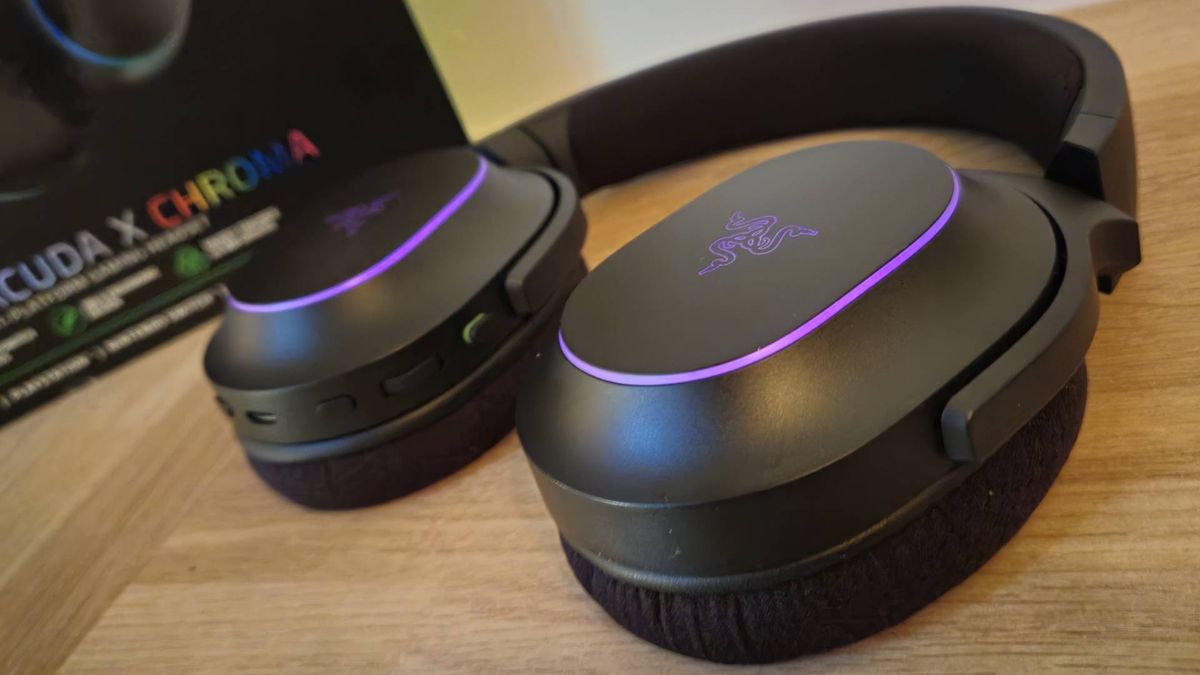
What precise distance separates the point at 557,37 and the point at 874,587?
2.22 ft

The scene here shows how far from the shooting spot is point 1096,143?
42 centimetres

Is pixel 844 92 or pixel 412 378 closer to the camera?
pixel 412 378

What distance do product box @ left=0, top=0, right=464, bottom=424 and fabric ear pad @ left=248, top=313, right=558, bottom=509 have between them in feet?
0.98

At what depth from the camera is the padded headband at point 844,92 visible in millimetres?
519

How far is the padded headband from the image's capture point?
20.4 inches

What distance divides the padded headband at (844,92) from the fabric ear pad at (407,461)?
0.75ft

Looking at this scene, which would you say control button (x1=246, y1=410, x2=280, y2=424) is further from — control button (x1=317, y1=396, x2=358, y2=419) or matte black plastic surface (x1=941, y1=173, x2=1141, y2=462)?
matte black plastic surface (x1=941, y1=173, x2=1141, y2=462)

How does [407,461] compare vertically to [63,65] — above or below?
below

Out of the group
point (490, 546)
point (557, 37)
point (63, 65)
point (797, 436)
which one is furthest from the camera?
point (557, 37)

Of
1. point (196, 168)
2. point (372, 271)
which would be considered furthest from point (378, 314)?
point (196, 168)

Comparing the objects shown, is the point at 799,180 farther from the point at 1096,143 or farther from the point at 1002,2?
the point at 1002,2

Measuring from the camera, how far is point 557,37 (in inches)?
34.7

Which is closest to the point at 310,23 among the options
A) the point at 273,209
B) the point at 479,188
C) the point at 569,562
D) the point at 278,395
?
the point at 273,209

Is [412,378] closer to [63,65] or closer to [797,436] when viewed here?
[797,436]
